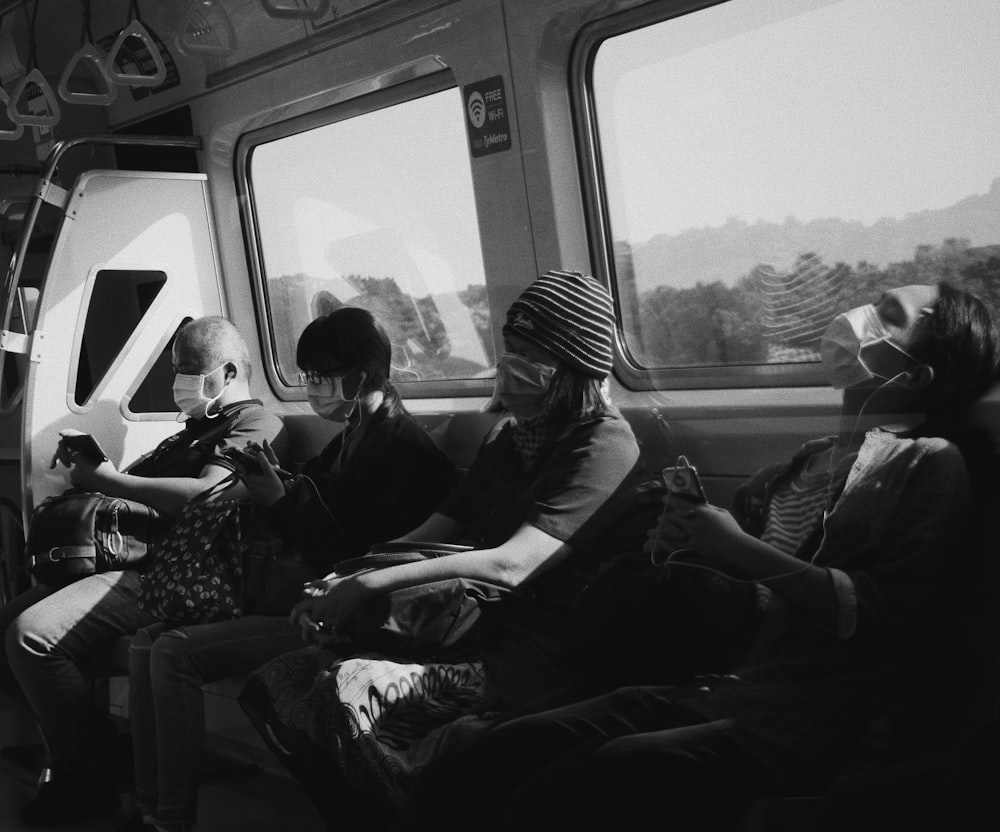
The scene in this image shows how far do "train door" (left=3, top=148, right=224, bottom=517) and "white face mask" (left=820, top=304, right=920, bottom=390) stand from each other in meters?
3.38

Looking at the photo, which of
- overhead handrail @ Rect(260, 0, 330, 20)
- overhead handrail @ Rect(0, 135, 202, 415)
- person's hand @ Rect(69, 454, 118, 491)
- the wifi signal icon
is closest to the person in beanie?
the wifi signal icon

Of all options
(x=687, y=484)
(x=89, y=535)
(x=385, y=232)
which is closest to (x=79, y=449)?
(x=89, y=535)

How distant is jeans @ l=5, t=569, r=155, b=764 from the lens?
3.88m

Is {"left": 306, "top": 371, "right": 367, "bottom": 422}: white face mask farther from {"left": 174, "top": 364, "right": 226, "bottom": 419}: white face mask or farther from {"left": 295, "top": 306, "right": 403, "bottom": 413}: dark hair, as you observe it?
{"left": 174, "top": 364, "right": 226, "bottom": 419}: white face mask

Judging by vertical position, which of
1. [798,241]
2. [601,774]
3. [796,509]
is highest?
[798,241]

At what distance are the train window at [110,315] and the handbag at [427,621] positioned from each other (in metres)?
2.63

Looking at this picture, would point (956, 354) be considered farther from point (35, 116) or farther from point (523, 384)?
point (35, 116)

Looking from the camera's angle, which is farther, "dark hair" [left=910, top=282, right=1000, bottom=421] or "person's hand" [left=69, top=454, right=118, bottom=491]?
"person's hand" [left=69, top=454, right=118, bottom=491]

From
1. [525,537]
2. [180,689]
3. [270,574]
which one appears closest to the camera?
[525,537]

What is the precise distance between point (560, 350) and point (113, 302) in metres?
2.86

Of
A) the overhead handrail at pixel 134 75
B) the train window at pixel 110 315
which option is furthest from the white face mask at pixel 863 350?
the train window at pixel 110 315

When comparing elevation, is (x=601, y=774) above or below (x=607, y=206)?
below

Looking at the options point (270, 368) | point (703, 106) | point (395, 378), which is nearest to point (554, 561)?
point (703, 106)

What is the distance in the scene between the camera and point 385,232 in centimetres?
465
